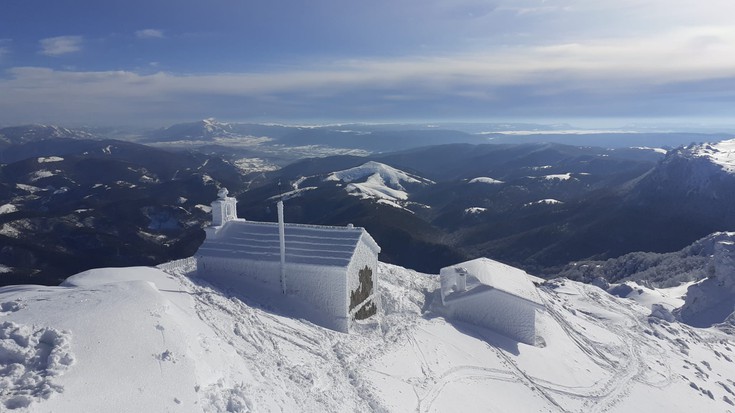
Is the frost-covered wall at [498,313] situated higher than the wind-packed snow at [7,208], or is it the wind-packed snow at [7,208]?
the frost-covered wall at [498,313]

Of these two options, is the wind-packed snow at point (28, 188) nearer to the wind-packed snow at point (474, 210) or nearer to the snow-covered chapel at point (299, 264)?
the wind-packed snow at point (474, 210)

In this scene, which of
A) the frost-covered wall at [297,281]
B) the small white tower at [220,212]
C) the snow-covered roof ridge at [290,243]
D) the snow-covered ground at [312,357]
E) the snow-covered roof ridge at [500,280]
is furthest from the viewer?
the snow-covered roof ridge at [500,280]

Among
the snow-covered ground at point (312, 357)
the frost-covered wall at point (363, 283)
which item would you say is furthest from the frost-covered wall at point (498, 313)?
the frost-covered wall at point (363, 283)

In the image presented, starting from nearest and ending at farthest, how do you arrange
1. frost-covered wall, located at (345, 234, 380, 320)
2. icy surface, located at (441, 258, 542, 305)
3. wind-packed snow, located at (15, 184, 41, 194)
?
frost-covered wall, located at (345, 234, 380, 320) → icy surface, located at (441, 258, 542, 305) → wind-packed snow, located at (15, 184, 41, 194)

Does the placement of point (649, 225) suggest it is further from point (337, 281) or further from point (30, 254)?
point (30, 254)

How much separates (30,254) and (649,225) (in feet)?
433

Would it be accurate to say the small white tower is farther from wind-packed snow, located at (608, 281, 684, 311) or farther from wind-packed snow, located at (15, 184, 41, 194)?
wind-packed snow, located at (15, 184, 41, 194)

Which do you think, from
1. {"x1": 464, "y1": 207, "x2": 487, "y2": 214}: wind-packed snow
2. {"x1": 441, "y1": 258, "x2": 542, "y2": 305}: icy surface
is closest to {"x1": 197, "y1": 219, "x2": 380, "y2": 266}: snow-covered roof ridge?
{"x1": 441, "y1": 258, "x2": 542, "y2": 305}: icy surface

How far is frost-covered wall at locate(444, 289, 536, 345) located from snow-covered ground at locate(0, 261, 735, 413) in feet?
2.52

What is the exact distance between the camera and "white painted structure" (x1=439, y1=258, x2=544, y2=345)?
26438 mm

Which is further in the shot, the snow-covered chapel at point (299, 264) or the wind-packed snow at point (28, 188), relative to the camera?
the wind-packed snow at point (28, 188)

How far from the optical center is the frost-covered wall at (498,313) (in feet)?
86.7

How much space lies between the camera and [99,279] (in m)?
19.9

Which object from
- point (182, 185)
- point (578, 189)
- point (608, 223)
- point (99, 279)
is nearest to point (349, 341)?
point (99, 279)
